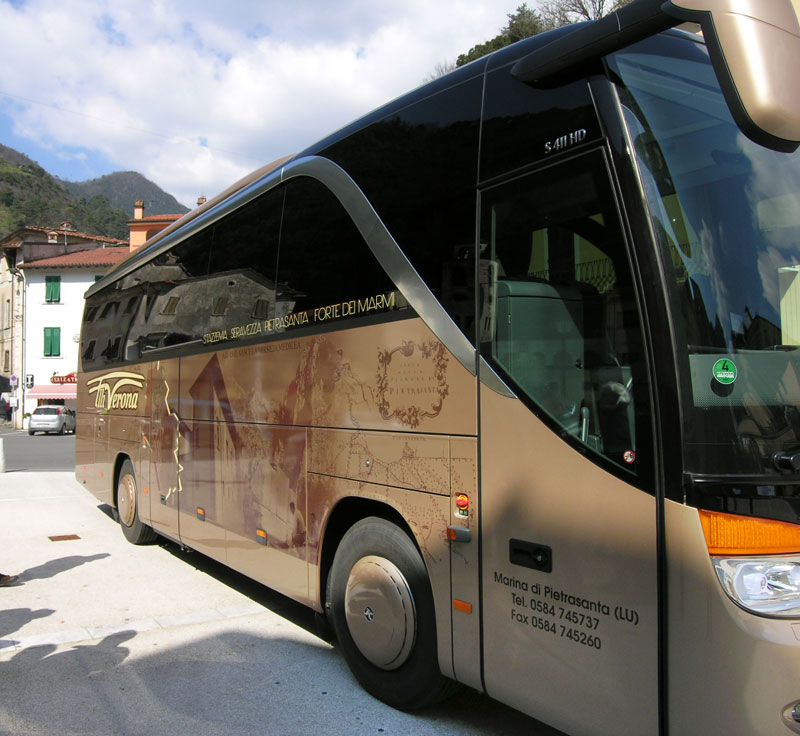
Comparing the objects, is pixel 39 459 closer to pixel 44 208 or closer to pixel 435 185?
pixel 435 185

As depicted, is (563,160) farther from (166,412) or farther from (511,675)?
(166,412)

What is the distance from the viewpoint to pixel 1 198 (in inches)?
4350

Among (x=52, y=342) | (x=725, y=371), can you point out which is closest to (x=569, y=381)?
(x=725, y=371)

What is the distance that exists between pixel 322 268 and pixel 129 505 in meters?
5.50

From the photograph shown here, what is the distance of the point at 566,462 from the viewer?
9.26 feet

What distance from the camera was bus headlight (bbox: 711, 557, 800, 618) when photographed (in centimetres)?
226

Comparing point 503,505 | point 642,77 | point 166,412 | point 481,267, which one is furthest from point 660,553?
point 166,412

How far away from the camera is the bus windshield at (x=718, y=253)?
240cm

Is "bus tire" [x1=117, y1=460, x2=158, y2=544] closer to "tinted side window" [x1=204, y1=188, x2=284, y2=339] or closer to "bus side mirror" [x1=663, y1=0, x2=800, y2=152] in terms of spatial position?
"tinted side window" [x1=204, y1=188, x2=284, y2=339]

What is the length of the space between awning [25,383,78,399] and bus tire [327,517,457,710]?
158 ft

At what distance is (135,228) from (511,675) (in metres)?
48.2

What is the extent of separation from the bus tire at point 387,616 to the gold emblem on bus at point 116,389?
4.85 m

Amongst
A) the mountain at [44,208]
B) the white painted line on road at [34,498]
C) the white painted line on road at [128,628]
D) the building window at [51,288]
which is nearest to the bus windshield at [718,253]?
the white painted line on road at [128,628]

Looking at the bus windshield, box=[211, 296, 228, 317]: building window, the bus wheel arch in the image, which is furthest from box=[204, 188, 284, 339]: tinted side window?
the bus wheel arch
